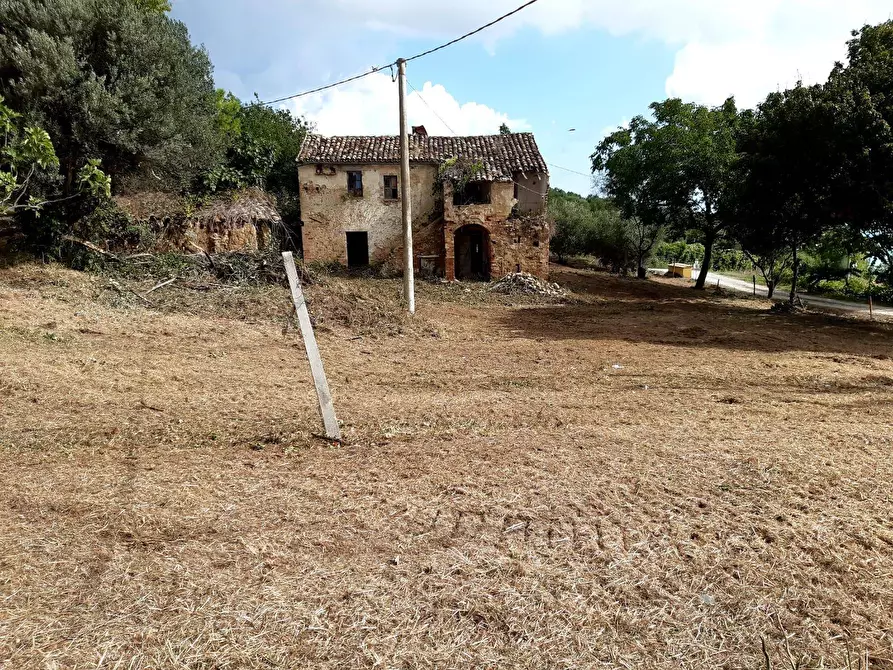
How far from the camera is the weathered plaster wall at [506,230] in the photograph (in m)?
23.5

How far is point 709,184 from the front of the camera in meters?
26.1

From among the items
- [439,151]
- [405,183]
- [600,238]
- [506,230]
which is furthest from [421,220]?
[600,238]

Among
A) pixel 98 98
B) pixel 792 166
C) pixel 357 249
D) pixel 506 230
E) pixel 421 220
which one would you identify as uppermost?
pixel 98 98

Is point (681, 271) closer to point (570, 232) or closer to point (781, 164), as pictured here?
point (570, 232)

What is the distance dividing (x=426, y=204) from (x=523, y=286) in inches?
236

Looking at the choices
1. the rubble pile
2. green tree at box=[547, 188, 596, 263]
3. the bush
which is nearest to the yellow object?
green tree at box=[547, 188, 596, 263]

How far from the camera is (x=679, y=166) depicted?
84.6ft

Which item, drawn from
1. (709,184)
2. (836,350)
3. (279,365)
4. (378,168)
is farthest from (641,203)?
(279,365)

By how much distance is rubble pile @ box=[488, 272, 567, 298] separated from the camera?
21781 mm

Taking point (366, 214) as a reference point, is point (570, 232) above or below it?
below

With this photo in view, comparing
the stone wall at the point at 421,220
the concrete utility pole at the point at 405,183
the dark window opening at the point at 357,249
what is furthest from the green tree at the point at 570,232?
the concrete utility pole at the point at 405,183

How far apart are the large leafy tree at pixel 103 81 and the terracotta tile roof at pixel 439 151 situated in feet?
18.8

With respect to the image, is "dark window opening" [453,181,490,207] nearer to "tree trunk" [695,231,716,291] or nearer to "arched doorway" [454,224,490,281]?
"arched doorway" [454,224,490,281]

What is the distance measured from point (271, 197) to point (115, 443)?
801 inches
